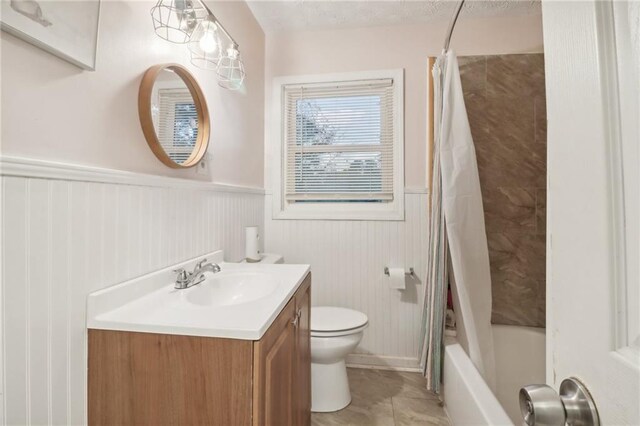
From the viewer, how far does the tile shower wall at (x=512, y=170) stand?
1.83 metres

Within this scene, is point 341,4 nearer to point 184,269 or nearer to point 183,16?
point 183,16

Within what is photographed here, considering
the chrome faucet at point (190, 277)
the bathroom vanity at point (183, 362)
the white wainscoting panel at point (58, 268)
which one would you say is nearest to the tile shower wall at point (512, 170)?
the bathroom vanity at point (183, 362)

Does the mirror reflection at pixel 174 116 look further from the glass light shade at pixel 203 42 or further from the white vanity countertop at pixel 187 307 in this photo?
the white vanity countertop at pixel 187 307

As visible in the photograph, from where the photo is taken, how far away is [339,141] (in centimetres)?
223

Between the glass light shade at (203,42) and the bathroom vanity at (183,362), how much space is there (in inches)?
41.5

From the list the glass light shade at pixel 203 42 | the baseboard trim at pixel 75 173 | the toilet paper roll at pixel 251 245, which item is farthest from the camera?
the toilet paper roll at pixel 251 245

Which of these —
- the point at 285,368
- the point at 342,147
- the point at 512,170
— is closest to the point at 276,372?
the point at 285,368

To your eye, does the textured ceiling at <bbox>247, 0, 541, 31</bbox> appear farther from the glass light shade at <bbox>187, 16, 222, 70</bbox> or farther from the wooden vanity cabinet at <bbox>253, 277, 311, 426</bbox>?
the wooden vanity cabinet at <bbox>253, 277, 311, 426</bbox>

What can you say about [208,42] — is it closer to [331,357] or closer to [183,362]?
[183,362]

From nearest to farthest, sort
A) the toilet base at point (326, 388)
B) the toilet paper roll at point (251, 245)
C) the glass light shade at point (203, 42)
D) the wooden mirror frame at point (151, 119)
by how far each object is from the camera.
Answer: the wooden mirror frame at point (151, 119)
the glass light shade at point (203, 42)
the toilet base at point (326, 388)
the toilet paper roll at point (251, 245)

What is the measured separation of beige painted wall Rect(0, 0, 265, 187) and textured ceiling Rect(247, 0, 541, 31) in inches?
24.8

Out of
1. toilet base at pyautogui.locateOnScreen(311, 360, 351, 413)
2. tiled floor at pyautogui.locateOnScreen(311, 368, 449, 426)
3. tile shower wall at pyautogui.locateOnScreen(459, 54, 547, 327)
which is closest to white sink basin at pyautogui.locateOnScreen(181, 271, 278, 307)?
toilet base at pyautogui.locateOnScreen(311, 360, 351, 413)

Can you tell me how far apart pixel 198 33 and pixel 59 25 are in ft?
2.25

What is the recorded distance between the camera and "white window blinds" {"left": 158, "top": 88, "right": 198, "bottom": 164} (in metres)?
1.13
